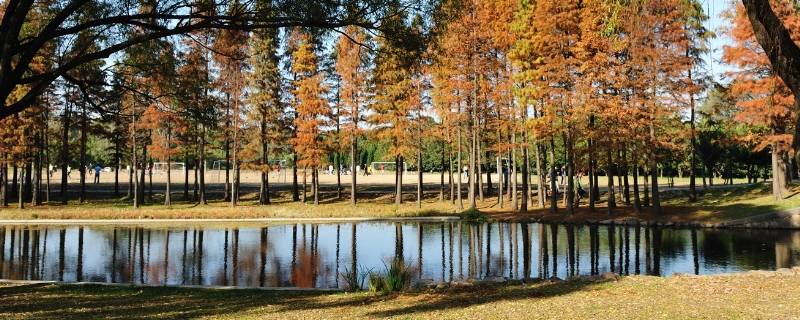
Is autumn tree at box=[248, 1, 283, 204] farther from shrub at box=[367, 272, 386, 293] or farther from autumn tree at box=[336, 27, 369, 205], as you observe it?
shrub at box=[367, 272, 386, 293]

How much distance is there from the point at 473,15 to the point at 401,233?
1272 centimetres

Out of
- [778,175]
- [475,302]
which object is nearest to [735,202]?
[778,175]

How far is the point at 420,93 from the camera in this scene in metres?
35.4

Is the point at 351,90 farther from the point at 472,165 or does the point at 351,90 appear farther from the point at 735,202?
the point at 735,202

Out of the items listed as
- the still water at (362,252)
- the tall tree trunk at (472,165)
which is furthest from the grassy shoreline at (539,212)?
the still water at (362,252)

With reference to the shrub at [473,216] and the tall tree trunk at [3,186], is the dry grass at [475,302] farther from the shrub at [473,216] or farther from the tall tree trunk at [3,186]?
the tall tree trunk at [3,186]

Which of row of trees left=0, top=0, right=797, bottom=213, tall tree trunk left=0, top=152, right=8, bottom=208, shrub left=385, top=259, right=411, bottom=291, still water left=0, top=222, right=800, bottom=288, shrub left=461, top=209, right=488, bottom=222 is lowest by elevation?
still water left=0, top=222, right=800, bottom=288

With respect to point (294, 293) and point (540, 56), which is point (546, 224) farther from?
point (294, 293)

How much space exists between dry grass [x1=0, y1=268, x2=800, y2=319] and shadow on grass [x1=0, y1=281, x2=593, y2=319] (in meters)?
0.02

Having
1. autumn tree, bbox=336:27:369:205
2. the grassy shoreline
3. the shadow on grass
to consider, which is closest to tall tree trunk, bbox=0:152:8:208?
the grassy shoreline

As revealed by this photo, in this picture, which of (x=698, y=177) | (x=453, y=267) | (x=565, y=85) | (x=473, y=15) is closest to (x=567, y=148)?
(x=565, y=85)

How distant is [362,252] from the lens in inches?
754

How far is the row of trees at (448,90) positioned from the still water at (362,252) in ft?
14.8

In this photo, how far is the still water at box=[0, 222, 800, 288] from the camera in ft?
50.3
